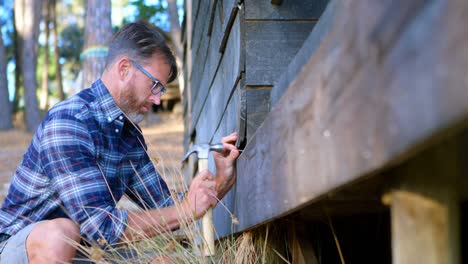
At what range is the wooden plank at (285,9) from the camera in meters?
2.33

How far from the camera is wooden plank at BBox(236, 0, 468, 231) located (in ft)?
2.03

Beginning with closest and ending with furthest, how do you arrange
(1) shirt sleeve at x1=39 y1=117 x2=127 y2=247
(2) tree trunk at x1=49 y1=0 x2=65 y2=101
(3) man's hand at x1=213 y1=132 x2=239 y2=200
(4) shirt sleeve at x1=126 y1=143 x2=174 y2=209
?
(1) shirt sleeve at x1=39 y1=117 x2=127 y2=247 < (3) man's hand at x1=213 y1=132 x2=239 y2=200 < (4) shirt sleeve at x1=126 y1=143 x2=174 y2=209 < (2) tree trunk at x1=49 y1=0 x2=65 y2=101

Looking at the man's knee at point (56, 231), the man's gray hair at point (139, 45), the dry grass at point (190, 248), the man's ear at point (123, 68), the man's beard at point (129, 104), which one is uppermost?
the man's gray hair at point (139, 45)

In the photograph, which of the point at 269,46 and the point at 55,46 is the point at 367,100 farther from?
the point at 55,46

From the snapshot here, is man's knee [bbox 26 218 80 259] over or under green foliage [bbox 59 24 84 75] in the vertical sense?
over

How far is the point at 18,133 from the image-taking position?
17734mm

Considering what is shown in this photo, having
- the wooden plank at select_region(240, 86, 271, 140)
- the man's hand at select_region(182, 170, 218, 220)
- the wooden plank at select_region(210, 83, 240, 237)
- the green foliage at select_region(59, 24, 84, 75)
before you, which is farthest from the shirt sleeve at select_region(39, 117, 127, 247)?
the green foliage at select_region(59, 24, 84, 75)

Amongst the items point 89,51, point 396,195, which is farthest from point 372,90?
point 89,51

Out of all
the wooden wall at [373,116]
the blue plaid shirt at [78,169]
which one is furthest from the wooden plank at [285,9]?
the blue plaid shirt at [78,169]

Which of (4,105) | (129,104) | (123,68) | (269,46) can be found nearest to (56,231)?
(129,104)

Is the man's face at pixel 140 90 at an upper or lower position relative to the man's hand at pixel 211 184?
upper

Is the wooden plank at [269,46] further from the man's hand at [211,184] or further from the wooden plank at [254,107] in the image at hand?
the man's hand at [211,184]

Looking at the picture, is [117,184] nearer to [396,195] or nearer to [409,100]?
[396,195]

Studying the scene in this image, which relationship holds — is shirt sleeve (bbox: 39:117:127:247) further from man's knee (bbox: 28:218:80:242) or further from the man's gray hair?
the man's gray hair
